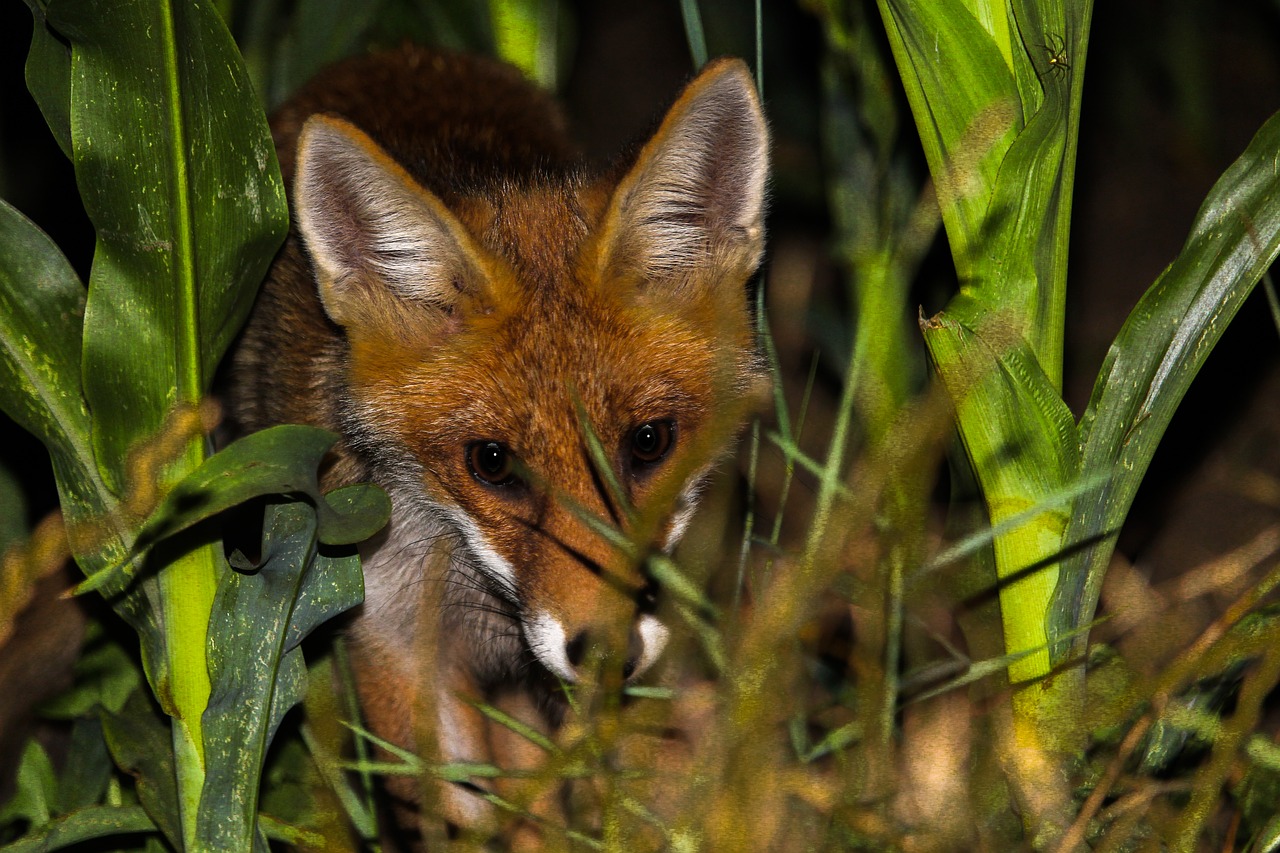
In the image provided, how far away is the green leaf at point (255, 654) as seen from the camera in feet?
6.65

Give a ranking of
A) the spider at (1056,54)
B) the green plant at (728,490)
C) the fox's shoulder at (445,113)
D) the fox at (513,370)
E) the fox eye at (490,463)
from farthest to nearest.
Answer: the fox's shoulder at (445,113)
the fox eye at (490,463)
the fox at (513,370)
the spider at (1056,54)
the green plant at (728,490)

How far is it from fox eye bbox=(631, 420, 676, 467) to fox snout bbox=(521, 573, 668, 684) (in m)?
0.25

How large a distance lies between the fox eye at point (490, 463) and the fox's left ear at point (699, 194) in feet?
1.33

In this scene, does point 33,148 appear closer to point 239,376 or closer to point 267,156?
point 239,376

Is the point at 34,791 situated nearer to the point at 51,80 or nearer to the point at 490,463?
the point at 490,463

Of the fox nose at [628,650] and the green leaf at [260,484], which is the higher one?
the green leaf at [260,484]

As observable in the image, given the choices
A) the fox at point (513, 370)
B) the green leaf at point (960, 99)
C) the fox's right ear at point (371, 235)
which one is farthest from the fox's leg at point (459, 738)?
the green leaf at point (960, 99)

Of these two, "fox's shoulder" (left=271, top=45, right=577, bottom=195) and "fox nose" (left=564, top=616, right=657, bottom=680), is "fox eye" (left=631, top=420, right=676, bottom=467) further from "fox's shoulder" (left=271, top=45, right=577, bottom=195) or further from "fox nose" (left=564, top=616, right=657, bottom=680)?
"fox's shoulder" (left=271, top=45, right=577, bottom=195)

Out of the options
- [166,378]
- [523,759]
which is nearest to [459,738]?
[523,759]

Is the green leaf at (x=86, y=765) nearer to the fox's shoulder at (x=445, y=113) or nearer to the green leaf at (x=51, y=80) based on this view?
the green leaf at (x=51, y=80)

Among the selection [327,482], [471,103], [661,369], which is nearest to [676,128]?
[661,369]

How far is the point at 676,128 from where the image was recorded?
7.35 feet

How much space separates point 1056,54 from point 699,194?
691 mm

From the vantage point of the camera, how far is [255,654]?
2064 millimetres
